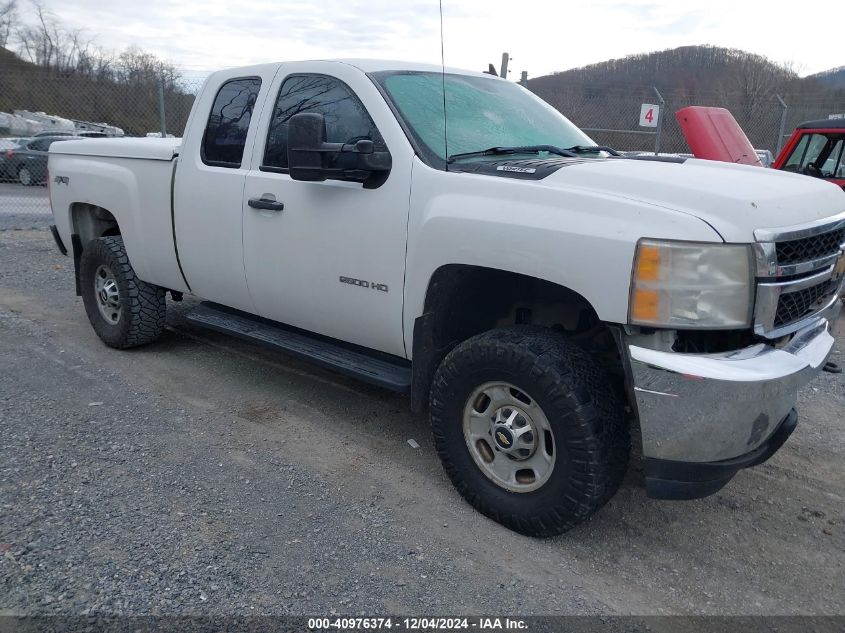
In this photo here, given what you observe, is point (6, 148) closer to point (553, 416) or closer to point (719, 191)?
point (553, 416)

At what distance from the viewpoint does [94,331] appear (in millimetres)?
6000

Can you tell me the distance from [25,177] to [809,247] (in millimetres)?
19060

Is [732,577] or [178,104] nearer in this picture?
[732,577]

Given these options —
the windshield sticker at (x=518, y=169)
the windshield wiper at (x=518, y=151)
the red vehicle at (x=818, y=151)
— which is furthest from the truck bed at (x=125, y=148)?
the red vehicle at (x=818, y=151)

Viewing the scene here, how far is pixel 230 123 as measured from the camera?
4.46m

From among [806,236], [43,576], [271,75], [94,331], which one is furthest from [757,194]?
[94,331]

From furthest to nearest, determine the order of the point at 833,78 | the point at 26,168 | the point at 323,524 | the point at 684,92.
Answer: the point at 26,168
the point at 833,78
the point at 684,92
the point at 323,524

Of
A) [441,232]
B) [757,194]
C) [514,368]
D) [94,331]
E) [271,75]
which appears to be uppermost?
[271,75]

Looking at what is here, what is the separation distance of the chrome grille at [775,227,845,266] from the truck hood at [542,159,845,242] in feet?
0.26

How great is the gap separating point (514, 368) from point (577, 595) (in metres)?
0.91

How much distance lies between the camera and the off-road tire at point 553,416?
2846mm

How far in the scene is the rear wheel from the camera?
1772cm

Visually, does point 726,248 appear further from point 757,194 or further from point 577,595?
point 577,595

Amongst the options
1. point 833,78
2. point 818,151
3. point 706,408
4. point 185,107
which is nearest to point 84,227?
point 706,408
